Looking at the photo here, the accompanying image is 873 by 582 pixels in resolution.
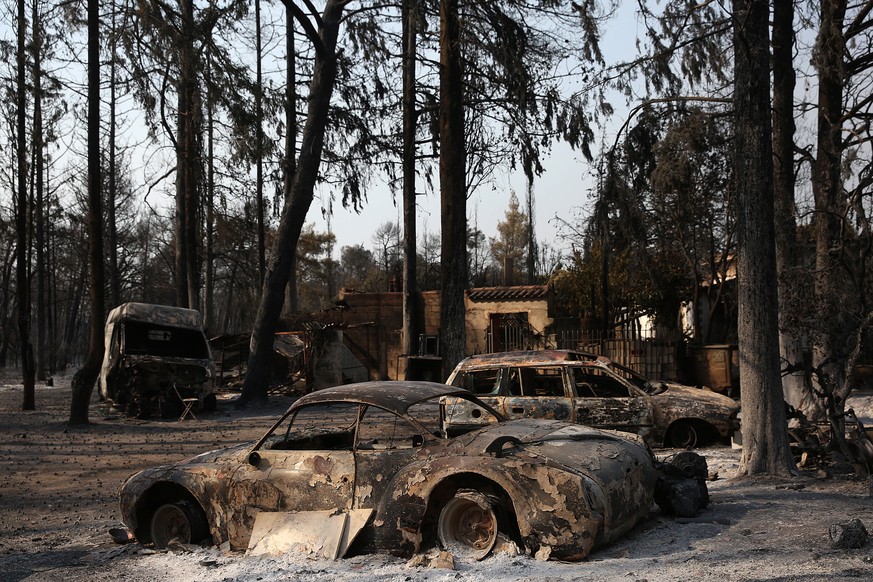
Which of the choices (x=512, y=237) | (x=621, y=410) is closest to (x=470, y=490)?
(x=621, y=410)

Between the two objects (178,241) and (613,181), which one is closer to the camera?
(613,181)

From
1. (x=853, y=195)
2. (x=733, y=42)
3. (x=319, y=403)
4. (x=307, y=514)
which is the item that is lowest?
(x=307, y=514)

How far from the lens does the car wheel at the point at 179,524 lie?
6773 millimetres

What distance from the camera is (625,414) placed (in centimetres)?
1105

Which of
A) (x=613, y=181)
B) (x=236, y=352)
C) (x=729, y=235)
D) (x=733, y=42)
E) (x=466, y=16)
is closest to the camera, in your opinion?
(x=733, y=42)

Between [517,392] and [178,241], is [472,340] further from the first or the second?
[517,392]

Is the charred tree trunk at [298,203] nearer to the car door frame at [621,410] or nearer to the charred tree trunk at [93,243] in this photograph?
the charred tree trunk at [93,243]

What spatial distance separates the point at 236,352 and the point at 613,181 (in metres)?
18.3

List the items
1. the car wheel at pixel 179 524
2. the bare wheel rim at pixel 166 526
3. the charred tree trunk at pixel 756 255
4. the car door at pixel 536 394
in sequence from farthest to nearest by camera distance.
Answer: the car door at pixel 536 394 → the charred tree trunk at pixel 756 255 → the bare wheel rim at pixel 166 526 → the car wheel at pixel 179 524

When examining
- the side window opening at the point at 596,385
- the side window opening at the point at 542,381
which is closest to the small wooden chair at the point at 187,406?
the side window opening at the point at 542,381

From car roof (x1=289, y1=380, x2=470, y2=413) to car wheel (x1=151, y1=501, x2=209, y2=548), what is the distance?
4.25 ft

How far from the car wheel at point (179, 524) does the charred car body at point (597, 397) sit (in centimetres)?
520

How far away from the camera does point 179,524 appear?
6957 mm

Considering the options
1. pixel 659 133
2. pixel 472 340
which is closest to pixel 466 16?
pixel 659 133
